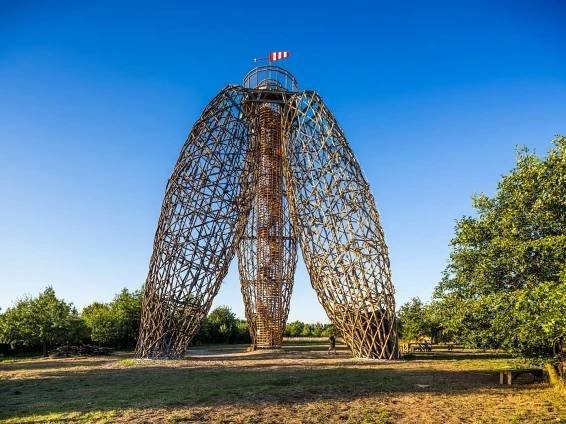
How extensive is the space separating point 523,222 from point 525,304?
10.0 feet

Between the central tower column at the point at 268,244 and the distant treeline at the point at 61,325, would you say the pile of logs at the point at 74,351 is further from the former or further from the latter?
the central tower column at the point at 268,244

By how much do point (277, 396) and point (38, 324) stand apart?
26561 mm

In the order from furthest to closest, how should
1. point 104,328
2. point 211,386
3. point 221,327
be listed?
1. point 221,327
2. point 104,328
3. point 211,386

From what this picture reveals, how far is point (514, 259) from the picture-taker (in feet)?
44.6

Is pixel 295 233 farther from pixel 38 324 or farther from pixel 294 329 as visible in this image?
pixel 294 329

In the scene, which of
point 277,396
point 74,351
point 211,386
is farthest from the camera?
point 74,351

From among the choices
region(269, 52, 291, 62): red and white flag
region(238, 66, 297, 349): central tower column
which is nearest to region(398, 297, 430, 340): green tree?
region(238, 66, 297, 349): central tower column

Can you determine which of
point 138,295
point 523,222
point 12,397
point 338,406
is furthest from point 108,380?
point 138,295

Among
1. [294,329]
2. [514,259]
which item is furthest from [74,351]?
[294,329]

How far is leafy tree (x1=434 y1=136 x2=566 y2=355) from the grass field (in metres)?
1.65

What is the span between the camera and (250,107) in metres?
29.0

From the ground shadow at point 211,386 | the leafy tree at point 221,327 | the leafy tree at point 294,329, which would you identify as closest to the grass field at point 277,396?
the ground shadow at point 211,386

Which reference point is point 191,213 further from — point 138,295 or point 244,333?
point 244,333

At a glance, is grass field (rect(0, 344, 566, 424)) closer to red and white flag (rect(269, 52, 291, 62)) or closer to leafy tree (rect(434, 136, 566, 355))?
leafy tree (rect(434, 136, 566, 355))
